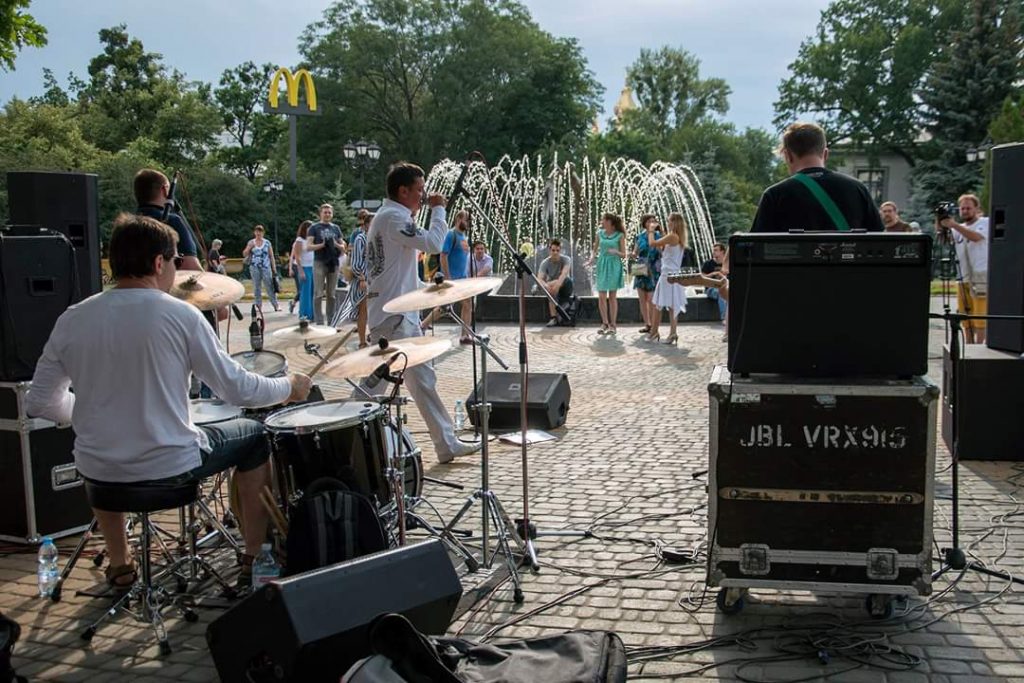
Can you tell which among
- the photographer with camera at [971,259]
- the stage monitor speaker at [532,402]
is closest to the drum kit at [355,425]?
the stage monitor speaker at [532,402]

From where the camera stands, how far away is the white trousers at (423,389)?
6871 mm

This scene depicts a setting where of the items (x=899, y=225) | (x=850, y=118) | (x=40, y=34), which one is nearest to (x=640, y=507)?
(x=899, y=225)

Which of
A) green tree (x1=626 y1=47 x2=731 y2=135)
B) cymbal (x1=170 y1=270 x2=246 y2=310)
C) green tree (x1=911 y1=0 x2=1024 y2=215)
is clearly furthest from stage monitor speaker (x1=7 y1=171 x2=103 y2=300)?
green tree (x1=626 y1=47 x2=731 y2=135)

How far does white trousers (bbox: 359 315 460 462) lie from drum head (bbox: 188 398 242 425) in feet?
4.71

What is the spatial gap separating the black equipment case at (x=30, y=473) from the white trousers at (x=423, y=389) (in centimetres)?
199

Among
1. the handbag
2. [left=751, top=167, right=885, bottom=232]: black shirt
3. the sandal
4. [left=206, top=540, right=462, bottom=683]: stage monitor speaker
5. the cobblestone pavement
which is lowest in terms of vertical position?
the cobblestone pavement

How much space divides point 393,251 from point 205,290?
71.1 inches

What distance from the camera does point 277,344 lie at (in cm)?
505

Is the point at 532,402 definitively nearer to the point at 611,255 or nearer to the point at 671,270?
the point at 671,270

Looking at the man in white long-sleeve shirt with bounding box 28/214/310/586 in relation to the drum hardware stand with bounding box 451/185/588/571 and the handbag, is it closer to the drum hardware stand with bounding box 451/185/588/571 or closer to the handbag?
the drum hardware stand with bounding box 451/185/588/571

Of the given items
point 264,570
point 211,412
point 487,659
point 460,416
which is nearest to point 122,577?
point 264,570

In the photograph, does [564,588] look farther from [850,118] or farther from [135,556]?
[850,118]

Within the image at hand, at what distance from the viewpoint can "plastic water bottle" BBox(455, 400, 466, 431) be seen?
8955 mm

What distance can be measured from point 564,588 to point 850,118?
205 ft
